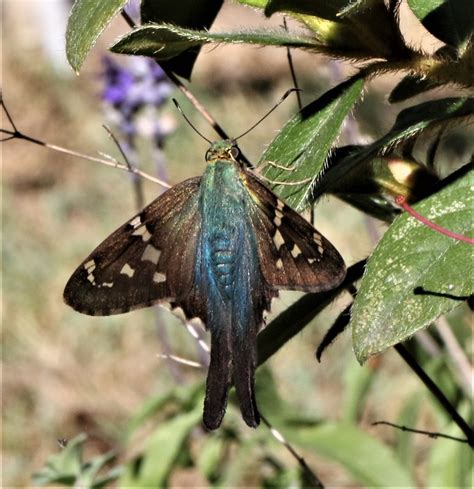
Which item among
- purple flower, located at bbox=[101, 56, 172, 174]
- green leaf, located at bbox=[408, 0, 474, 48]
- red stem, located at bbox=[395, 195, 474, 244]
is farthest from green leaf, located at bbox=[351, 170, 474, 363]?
purple flower, located at bbox=[101, 56, 172, 174]

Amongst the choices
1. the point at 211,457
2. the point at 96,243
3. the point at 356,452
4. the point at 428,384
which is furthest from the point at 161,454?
the point at 96,243

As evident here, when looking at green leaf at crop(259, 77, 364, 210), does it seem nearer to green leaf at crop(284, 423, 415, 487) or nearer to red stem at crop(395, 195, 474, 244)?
red stem at crop(395, 195, 474, 244)

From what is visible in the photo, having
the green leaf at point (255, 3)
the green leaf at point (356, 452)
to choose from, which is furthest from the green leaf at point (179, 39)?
the green leaf at point (356, 452)

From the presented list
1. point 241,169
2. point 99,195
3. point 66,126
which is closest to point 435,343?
point 241,169

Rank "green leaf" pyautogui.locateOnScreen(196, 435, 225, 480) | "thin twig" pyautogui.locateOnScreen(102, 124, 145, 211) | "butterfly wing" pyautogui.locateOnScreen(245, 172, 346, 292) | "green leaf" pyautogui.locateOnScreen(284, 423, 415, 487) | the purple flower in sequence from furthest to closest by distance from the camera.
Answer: the purple flower < "green leaf" pyautogui.locateOnScreen(196, 435, 225, 480) < "green leaf" pyautogui.locateOnScreen(284, 423, 415, 487) < "thin twig" pyautogui.locateOnScreen(102, 124, 145, 211) < "butterfly wing" pyautogui.locateOnScreen(245, 172, 346, 292)

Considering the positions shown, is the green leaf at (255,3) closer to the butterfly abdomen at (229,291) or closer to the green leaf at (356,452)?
the butterfly abdomen at (229,291)

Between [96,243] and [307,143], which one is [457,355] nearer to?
[307,143]

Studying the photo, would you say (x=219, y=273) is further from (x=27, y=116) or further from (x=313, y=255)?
(x=27, y=116)
